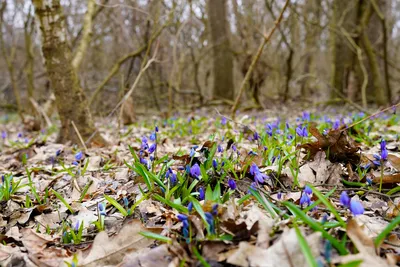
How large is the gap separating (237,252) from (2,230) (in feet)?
4.63

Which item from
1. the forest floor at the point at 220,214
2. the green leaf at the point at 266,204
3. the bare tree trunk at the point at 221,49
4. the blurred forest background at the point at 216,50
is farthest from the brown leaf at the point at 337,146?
the bare tree trunk at the point at 221,49

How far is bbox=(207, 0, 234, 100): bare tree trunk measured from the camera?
415 inches

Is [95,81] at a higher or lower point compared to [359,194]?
higher

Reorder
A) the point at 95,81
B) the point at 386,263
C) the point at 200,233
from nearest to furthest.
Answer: the point at 386,263 → the point at 200,233 → the point at 95,81

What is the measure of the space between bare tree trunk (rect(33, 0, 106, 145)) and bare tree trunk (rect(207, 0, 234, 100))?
6458 millimetres

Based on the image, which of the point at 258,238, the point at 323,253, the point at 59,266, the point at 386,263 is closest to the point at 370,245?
the point at 386,263

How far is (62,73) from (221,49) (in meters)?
7.14

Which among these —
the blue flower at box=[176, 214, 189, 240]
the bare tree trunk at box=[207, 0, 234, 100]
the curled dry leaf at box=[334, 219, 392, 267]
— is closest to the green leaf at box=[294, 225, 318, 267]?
the curled dry leaf at box=[334, 219, 392, 267]

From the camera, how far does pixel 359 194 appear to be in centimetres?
202

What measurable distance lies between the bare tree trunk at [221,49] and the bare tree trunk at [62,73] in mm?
6458

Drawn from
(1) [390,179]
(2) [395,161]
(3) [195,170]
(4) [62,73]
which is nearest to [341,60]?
(4) [62,73]

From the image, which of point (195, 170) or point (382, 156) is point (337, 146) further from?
point (195, 170)

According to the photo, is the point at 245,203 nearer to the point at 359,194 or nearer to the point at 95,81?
the point at 359,194

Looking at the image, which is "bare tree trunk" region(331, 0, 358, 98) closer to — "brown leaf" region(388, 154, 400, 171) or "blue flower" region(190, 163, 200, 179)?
"brown leaf" region(388, 154, 400, 171)
